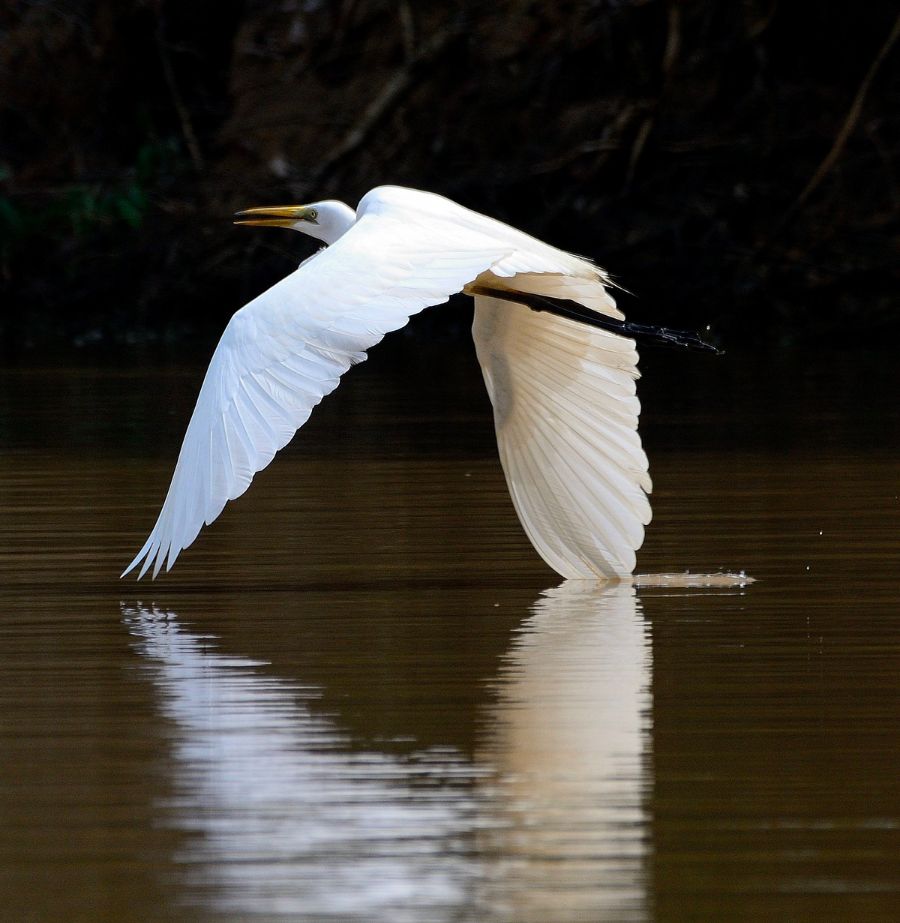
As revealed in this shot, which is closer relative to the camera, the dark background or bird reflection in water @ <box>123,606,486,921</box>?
bird reflection in water @ <box>123,606,486,921</box>

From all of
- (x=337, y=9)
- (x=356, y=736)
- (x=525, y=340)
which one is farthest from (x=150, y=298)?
(x=356, y=736)

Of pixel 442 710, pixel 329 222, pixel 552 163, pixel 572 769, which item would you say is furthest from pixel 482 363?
pixel 552 163

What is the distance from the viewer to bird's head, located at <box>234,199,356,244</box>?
791 cm

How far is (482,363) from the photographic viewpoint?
6961 mm

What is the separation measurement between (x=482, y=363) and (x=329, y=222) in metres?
1.24

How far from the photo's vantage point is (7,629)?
559 centimetres

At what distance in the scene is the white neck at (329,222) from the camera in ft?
25.9

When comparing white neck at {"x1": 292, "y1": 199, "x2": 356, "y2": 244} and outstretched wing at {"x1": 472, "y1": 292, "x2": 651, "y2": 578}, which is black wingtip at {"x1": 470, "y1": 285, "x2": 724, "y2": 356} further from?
white neck at {"x1": 292, "y1": 199, "x2": 356, "y2": 244}

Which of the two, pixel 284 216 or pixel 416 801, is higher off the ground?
pixel 284 216

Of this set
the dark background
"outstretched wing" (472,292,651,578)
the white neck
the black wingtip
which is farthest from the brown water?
the dark background

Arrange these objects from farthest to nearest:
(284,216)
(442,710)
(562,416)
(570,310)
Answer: (284,216), (562,416), (570,310), (442,710)

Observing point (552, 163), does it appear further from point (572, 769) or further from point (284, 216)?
point (572, 769)

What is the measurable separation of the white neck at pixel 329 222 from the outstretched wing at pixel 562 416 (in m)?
1.12

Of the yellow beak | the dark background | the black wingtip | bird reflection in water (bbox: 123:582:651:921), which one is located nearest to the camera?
bird reflection in water (bbox: 123:582:651:921)
